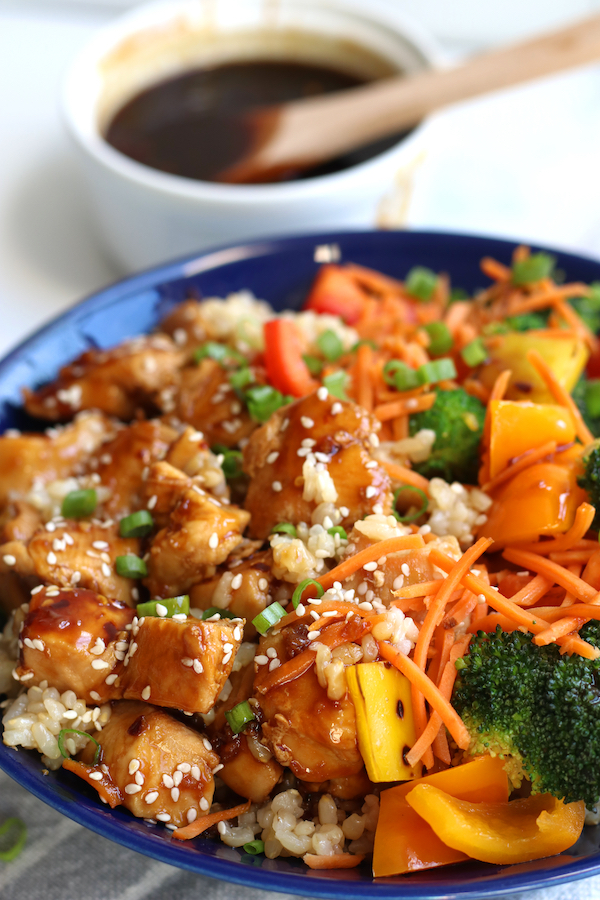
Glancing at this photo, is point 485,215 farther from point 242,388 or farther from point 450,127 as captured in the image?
point 242,388

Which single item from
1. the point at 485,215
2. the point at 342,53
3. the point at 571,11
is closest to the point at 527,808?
the point at 485,215

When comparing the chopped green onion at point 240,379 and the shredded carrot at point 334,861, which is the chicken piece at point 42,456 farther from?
the shredded carrot at point 334,861

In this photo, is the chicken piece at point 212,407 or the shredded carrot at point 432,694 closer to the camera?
the shredded carrot at point 432,694

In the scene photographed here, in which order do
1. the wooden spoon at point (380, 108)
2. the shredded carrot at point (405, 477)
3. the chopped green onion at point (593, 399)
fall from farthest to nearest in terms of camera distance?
the wooden spoon at point (380, 108) → the chopped green onion at point (593, 399) → the shredded carrot at point (405, 477)

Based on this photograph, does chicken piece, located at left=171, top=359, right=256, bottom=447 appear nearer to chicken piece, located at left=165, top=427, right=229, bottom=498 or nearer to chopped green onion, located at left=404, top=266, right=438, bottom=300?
chicken piece, located at left=165, top=427, right=229, bottom=498

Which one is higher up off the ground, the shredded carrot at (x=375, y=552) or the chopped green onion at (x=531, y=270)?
the chopped green onion at (x=531, y=270)

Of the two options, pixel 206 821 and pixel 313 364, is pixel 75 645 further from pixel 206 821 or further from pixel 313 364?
pixel 313 364

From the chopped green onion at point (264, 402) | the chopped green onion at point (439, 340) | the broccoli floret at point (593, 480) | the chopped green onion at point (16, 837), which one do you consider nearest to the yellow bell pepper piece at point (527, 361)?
the chopped green onion at point (439, 340)

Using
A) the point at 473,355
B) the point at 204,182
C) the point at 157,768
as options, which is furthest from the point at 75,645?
→ the point at 204,182
